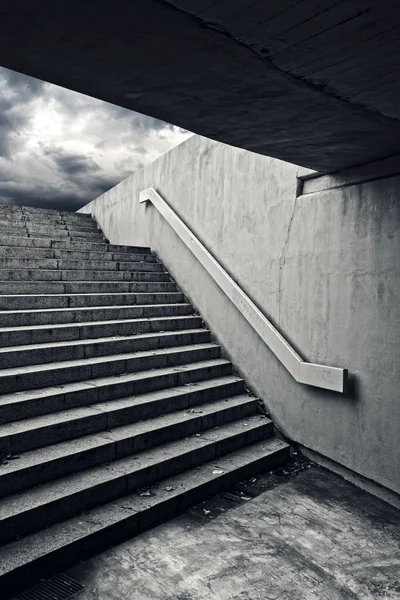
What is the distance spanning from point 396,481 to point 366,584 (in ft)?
4.92

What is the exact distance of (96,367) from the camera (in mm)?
5508

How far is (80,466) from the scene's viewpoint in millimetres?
4277

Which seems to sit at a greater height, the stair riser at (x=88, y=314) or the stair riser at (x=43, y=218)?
the stair riser at (x=43, y=218)

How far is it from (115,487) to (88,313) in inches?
118

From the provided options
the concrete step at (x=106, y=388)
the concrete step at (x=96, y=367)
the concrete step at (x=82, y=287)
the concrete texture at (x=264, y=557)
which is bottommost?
the concrete texture at (x=264, y=557)

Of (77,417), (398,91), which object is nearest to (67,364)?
(77,417)

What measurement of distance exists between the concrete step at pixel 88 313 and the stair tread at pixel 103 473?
2.42 m

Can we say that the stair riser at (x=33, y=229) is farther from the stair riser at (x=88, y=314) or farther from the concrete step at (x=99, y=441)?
the concrete step at (x=99, y=441)

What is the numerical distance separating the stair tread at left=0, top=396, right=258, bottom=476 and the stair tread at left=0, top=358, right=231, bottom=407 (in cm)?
25

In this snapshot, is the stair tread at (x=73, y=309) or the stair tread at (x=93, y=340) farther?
the stair tread at (x=73, y=309)

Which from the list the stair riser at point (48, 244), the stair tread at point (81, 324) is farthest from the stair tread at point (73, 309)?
the stair riser at point (48, 244)

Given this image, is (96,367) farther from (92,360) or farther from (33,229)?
(33,229)

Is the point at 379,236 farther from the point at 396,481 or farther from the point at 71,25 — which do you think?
the point at 71,25

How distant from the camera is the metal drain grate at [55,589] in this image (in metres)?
3.12
